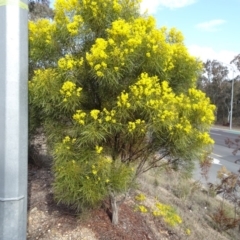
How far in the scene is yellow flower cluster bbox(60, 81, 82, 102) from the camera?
2.86 m

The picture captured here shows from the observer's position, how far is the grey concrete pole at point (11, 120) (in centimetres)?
161

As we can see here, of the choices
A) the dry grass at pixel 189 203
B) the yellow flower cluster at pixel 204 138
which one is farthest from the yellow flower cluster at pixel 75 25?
the dry grass at pixel 189 203

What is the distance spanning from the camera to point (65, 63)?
298 centimetres

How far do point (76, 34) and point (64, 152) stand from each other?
1.09m

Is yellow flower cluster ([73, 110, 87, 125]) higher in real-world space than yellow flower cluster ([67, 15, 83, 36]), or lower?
lower

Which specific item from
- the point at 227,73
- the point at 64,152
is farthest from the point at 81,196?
the point at 227,73

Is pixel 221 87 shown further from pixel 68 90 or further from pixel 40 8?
pixel 68 90

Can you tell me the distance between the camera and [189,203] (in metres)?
5.74

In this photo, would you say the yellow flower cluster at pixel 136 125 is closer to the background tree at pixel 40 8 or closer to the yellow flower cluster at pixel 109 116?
the yellow flower cluster at pixel 109 116

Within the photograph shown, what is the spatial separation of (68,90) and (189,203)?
146 inches

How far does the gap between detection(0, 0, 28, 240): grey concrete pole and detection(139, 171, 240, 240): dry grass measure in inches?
97.2

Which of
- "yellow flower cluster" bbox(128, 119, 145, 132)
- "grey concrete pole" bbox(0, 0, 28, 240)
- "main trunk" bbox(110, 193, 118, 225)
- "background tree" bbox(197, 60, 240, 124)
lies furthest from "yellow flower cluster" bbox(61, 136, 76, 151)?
"background tree" bbox(197, 60, 240, 124)

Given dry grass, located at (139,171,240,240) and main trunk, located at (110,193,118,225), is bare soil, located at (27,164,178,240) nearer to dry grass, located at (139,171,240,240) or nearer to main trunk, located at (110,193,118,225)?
main trunk, located at (110,193,118,225)

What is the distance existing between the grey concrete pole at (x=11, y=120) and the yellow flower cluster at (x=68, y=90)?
46.9 inches
